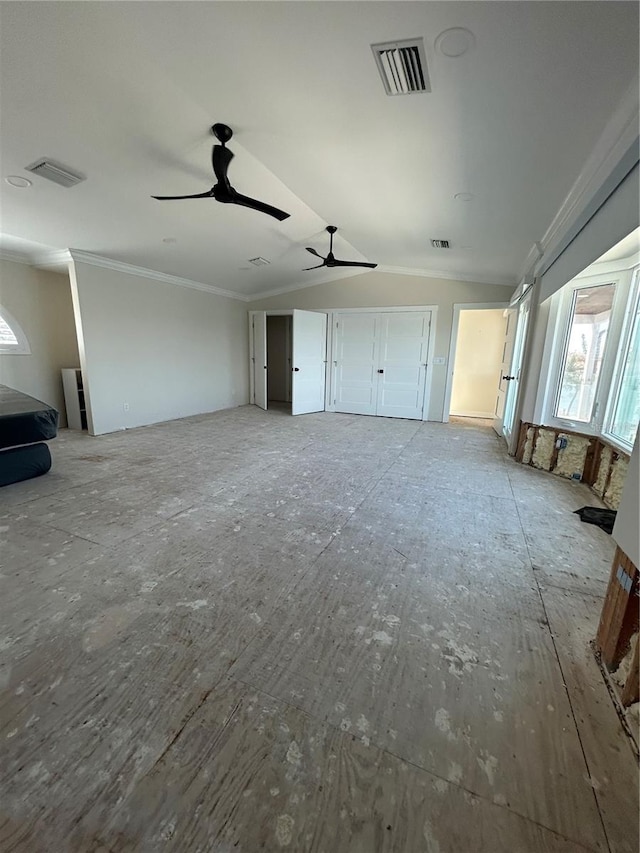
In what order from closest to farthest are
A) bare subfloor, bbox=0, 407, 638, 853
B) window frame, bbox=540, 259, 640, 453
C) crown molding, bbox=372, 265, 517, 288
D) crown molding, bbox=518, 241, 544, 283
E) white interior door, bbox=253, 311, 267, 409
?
1. bare subfloor, bbox=0, 407, 638, 853
2. window frame, bbox=540, 259, 640, 453
3. crown molding, bbox=518, 241, 544, 283
4. crown molding, bbox=372, 265, 517, 288
5. white interior door, bbox=253, 311, 267, 409

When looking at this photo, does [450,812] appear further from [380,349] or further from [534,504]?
[380,349]

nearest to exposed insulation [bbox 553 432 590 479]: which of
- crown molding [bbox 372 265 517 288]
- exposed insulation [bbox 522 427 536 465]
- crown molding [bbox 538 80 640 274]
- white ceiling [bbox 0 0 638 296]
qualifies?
exposed insulation [bbox 522 427 536 465]

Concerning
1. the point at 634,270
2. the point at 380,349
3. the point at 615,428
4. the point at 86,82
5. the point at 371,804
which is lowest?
the point at 371,804

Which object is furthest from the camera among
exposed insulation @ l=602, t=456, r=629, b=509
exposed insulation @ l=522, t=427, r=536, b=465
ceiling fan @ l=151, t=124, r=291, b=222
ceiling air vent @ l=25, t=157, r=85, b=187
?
exposed insulation @ l=522, t=427, r=536, b=465

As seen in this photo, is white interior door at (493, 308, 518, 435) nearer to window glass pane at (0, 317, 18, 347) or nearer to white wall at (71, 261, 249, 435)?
white wall at (71, 261, 249, 435)

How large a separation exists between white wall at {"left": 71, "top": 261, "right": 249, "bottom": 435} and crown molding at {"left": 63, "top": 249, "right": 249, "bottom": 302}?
0.20 ft

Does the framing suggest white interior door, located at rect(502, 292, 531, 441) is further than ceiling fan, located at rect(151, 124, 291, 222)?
Yes

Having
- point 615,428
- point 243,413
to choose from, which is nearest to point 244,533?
point 615,428

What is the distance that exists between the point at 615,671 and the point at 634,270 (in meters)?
3.25

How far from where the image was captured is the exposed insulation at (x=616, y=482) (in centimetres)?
293

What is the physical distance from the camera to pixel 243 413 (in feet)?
23.2

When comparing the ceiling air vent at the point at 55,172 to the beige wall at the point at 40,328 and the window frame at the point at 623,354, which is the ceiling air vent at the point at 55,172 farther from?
the window frame at the point at 623,354

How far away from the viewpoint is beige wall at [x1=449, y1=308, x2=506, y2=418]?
677 centimetres

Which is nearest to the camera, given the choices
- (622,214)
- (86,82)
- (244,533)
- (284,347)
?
(622,214)
